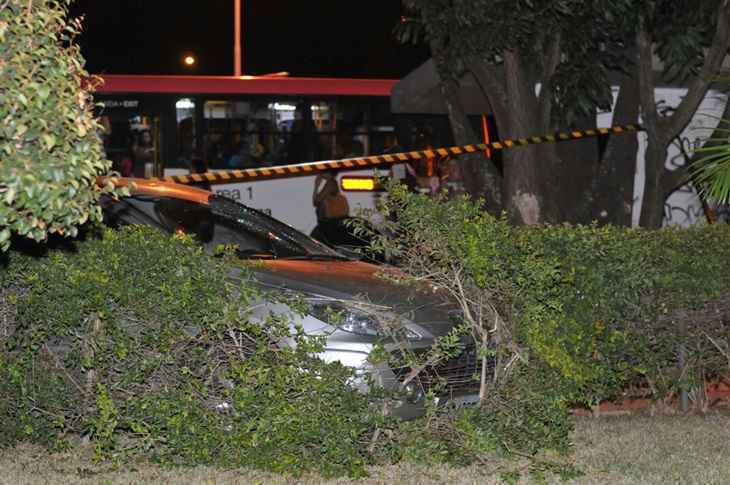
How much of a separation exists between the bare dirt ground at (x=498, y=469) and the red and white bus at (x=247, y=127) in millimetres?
10850

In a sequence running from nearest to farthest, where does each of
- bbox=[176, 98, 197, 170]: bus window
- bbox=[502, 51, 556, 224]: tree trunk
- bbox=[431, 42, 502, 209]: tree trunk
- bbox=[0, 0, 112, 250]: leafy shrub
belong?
bbox=[0, 0, 112, 250]: leafy shrub < bbox=[502, 51, 556, 224]: tree trunk < bbox=[431, 42, 502, 209]: tree trunk < bbox=[176, 98, 197, 170]: bus window

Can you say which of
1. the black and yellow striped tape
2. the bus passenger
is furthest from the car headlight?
the bus passenger

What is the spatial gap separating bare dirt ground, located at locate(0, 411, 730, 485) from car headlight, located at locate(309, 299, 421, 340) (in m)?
0.74

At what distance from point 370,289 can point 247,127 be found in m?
11.4

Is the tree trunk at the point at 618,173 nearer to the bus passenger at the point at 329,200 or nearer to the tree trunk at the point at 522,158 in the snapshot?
the tree trunk at the point at 522,158

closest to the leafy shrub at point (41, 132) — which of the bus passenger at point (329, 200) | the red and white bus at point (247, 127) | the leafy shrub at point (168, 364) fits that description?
the leafy shrub at point (168, 364)

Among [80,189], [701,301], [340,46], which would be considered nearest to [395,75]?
[340,46]

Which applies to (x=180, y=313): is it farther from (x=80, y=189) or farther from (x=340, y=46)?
(x=340, y=46)

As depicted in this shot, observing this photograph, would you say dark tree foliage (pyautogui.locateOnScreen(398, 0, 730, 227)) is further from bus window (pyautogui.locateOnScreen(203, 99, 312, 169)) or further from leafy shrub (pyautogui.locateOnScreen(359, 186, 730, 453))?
leafy shrub (pyautogui.locateOnScreen(359, 186, 730, 453))

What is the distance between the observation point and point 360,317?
663 centimetres

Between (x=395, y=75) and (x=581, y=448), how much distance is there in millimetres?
36997

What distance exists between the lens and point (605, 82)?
1217 centimetres

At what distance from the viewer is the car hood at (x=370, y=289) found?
21.7 ft

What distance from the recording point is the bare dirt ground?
6141 millimetres
